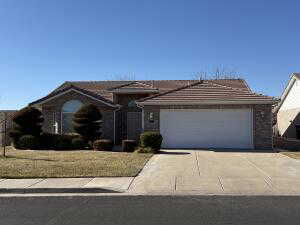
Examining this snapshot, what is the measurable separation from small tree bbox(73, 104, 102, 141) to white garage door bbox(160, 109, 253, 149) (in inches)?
158

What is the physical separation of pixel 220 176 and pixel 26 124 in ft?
50.3

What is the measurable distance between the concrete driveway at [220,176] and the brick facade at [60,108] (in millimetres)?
8952

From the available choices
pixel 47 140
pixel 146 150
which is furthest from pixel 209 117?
pixel 47 140

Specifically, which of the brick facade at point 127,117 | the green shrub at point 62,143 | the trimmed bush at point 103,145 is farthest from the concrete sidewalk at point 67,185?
the brick facade at point 127,117

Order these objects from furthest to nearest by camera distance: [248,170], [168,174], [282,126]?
[282,126] < [248,170] < [168,174]

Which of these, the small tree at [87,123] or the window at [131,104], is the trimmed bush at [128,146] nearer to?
the small tree at [87,123]

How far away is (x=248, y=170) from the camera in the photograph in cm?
1552

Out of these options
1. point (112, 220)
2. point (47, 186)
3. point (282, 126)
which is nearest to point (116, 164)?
point (47, 186)

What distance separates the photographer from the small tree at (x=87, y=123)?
1030 inches

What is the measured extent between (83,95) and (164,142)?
6.41 meters

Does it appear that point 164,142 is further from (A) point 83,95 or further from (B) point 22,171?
(B) point 22,171

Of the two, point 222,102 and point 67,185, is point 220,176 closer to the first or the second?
point 67,185

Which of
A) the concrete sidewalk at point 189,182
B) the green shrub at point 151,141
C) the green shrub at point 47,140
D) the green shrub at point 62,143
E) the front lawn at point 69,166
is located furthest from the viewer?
the green shrub at point 47,140

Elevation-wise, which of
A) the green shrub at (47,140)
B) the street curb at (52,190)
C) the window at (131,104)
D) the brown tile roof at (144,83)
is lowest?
the street curb at (52,190)
